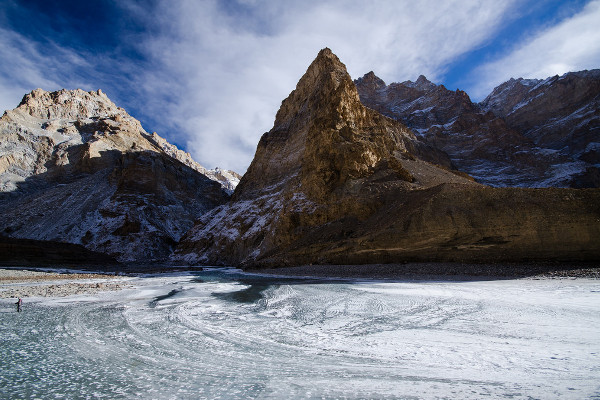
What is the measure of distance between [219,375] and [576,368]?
4758 mm

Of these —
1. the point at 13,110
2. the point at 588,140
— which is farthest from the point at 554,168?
the point at 13,110

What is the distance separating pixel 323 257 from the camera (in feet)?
100

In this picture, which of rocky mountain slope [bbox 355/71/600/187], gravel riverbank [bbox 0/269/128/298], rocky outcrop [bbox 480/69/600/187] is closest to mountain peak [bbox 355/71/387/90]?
rocky mountain slope [bbox 355/71/600/187]

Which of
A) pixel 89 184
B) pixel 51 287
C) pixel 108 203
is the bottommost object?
pixel 51 287

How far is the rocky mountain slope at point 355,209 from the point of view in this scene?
Result: 20.9 metres

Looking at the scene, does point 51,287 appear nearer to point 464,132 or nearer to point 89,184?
point 89,184

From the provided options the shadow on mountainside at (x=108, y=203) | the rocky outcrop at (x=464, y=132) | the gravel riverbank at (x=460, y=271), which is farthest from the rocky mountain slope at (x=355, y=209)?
the rocky outcrop at (x=464, y=132)

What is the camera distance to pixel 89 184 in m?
85.4

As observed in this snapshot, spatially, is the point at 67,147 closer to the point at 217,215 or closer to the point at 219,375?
the point at 217,215

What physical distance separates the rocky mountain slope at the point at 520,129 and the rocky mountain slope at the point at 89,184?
80.9m

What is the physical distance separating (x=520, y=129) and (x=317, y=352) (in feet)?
433

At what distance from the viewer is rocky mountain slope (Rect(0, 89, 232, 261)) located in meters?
70.4

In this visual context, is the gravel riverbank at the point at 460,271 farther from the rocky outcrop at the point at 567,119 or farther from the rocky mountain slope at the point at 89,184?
the rocky outcrop at the point at 567,119

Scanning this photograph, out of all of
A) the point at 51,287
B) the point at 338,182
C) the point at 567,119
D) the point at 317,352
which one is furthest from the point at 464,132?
the point at 317,352
